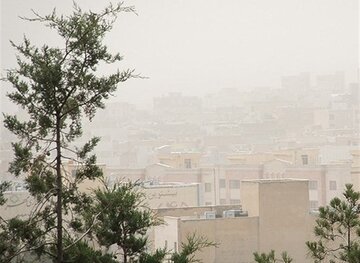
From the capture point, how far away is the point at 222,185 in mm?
51094

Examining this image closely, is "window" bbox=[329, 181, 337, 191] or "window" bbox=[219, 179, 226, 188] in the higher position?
"window" bbox=[219, 179, 226, 188]

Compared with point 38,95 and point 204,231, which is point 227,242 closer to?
point 204,231

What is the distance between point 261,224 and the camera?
25531mm

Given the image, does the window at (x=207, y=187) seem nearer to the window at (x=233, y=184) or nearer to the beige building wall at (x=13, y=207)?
the window at (x=233, y=184)

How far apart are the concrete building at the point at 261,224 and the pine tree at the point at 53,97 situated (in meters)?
14.1

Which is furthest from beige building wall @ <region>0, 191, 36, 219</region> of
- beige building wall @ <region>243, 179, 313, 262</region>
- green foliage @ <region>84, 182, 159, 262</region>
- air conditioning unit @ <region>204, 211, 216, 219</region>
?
green foliage @ <region>84, 182, 159, 262</region>

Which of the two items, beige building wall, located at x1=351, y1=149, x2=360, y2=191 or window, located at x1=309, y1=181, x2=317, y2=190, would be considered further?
window, located at x1=309, y1=181, x2=317, y2=190

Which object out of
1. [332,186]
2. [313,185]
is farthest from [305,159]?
[313,185]

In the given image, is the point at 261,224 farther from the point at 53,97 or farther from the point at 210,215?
the point at 53,97

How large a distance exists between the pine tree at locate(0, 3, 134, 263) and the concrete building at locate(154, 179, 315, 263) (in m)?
14.1

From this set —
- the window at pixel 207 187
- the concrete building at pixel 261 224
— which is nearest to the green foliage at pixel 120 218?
the concrete building at pixel 261 224

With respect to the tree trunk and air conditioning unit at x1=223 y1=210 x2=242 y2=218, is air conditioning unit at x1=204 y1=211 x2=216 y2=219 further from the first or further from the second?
the tree trunk

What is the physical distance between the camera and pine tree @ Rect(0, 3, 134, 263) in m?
10.2

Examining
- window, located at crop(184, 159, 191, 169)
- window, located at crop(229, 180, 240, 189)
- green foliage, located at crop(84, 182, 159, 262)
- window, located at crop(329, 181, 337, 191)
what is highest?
window, located at crop(184, 159, 191, 169)
